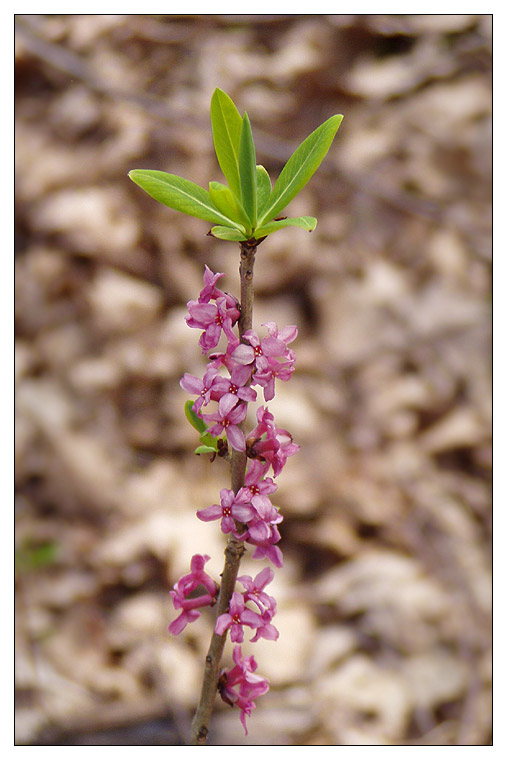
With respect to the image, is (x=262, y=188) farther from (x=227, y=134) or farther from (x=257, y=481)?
(x=257, y=481)

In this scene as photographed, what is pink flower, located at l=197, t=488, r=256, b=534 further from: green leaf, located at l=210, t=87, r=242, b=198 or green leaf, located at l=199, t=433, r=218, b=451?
green leaf, located at l=210, t=87, r=242, b=198

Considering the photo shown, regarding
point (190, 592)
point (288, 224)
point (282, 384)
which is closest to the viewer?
point (288, 224)

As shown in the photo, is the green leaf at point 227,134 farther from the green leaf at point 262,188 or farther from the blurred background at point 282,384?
the blurred background at point 282,384

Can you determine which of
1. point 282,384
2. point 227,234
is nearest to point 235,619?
point 227,234

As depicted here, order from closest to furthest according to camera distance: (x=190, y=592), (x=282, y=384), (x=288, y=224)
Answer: (x=288, y=224), (x=190, y=592), (x=282, y=384)

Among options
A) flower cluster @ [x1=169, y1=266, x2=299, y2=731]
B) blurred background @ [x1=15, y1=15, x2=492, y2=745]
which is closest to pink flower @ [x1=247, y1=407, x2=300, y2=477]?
flower cluster @ [x1=169, y1=266, x2=299, y2=731]

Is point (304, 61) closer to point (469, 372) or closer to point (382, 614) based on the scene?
point (469, 372)

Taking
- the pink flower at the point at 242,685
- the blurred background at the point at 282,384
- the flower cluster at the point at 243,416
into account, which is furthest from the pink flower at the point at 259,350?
the blurred background at the point at 282,384

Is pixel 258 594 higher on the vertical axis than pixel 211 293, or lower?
lower
